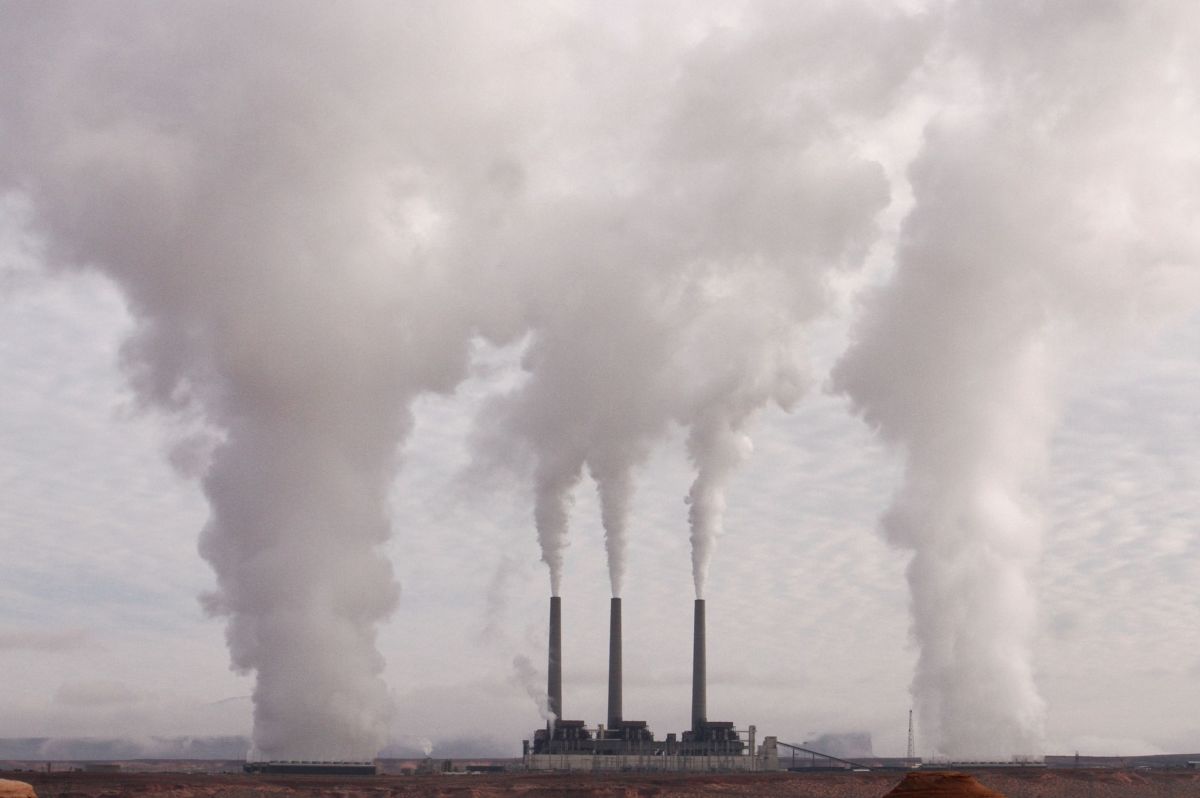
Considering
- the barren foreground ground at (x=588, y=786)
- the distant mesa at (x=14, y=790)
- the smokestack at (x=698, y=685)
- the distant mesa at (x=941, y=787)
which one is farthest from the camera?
the smokestack at (x=698, y=685)

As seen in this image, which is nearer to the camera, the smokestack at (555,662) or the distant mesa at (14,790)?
the distant mesa at (14,790)

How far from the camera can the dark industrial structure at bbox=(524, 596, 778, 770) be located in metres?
188

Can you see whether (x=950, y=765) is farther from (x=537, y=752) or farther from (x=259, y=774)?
(x=259, y=774)

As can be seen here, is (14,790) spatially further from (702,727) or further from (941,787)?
(702,727)

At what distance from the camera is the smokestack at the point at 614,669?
189m

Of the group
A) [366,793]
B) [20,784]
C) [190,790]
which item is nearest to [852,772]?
[366,793]

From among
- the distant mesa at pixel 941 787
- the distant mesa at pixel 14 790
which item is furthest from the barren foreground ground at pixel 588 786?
the distant mesa at pixel 941 787

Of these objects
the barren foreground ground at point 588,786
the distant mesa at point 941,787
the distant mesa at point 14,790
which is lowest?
the barren foreground ground at point 588,786

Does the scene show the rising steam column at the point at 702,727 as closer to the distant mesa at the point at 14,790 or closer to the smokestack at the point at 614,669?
the smokestack at the point at 614,669

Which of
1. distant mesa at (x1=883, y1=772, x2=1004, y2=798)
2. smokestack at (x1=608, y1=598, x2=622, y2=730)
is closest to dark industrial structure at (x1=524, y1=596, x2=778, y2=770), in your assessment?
smokestack at (x1=608, y1=598, x2=622, y2=730)

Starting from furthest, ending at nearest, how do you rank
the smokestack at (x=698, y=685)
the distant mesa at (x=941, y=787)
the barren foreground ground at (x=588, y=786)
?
1. the smokestack at (x=698, y=685)
2. the barren foreground ground at (x=588, y=786)
3. the distant mesa at (x=941, y=787)

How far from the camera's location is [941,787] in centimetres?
5159

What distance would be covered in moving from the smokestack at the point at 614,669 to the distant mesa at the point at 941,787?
136 m

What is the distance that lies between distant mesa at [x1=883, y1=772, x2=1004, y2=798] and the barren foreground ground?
7862cm
